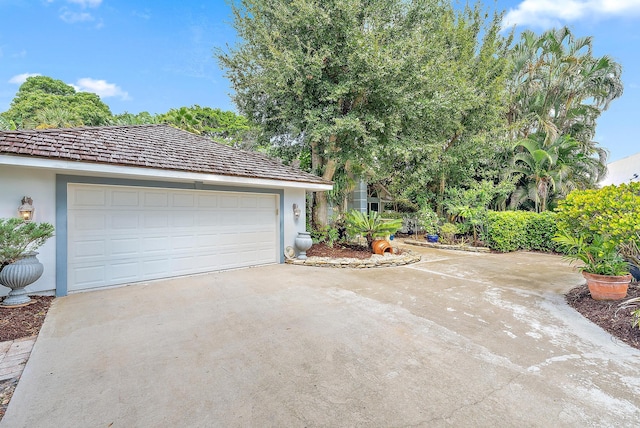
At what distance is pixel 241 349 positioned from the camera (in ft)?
10.8

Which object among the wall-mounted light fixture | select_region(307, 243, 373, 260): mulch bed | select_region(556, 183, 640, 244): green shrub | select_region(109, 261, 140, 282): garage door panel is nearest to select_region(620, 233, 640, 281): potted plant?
select_region(556, 183, 640, 244): green shrub

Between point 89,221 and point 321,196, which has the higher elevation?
point 321,196

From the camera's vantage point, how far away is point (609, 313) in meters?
4.25

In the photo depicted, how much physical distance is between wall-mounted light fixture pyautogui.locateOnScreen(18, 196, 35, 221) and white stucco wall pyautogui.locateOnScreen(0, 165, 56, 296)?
106 mm

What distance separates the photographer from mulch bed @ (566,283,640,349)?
3636 millimetres

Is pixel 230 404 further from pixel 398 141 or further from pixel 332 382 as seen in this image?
pixel 398 141

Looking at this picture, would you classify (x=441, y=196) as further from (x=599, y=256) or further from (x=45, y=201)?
(x=45, y=201)

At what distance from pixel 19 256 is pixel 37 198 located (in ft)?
4.16

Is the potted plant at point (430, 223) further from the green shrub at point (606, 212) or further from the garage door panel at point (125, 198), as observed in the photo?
the garage door panel at point (125, 198)

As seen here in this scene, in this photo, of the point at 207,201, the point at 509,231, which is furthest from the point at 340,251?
the point at 509,231

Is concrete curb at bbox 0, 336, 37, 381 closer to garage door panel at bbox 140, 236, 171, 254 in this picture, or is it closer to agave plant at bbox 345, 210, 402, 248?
garage door panel at bbox 140, 236, 171, 254

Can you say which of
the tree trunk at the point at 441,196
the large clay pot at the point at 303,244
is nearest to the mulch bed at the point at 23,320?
the large clay pot at the point at 303,244

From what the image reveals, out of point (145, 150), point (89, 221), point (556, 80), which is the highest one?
point (556, 80)

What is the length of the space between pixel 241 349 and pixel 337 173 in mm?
8401
